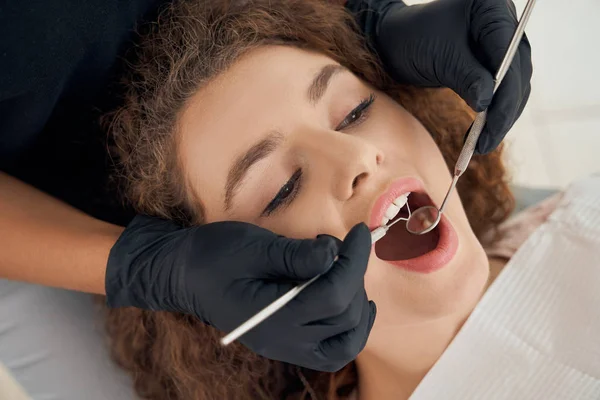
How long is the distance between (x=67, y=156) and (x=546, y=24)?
1.67 m

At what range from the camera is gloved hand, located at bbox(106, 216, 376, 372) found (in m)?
0.86

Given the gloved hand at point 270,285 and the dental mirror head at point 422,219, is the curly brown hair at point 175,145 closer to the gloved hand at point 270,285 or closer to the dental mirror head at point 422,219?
the gloved hand at point 270,285

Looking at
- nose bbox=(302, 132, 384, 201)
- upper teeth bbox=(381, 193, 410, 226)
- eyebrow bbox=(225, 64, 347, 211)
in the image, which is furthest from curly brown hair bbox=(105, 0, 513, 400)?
upper teeth bbox=(381, 193, 410, 226)

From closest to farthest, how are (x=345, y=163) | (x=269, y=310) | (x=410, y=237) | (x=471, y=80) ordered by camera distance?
(x=269, y=310), (x=345, y=163), (x=471, y=80), (x=410, y=237)

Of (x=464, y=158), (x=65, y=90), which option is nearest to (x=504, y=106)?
(x=464, y=158)

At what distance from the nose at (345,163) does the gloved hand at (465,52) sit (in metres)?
0.25

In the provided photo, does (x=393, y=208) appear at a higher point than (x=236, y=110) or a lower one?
lower

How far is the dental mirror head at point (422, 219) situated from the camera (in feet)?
3.60

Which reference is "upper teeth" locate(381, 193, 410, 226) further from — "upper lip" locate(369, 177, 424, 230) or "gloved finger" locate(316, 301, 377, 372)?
"gloved finger" locate(316, 301, 377, 372)

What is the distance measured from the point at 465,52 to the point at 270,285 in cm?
61

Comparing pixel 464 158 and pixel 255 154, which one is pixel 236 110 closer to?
pixel 255 154

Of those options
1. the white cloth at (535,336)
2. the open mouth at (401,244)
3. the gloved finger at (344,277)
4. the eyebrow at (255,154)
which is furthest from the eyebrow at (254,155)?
the white cloth at (535,336)

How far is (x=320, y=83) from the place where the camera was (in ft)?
3.47

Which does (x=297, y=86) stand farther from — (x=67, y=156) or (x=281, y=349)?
(x=67, y=156)
